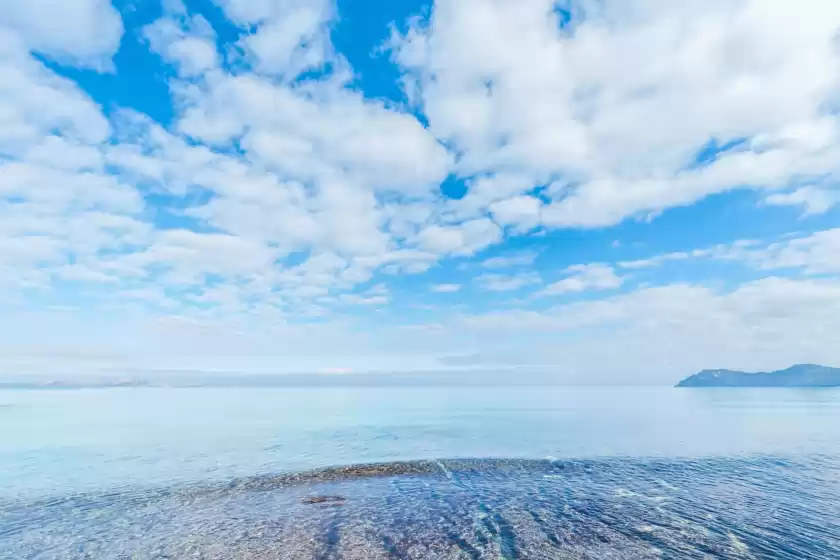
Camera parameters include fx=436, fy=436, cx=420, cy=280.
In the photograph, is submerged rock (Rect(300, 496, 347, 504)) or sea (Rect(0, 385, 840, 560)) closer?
sea (Rect(0, 385, 840, 560))

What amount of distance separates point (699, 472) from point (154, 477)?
51.2 m

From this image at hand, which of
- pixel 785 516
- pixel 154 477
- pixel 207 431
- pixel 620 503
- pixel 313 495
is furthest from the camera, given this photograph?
pixel 207 431

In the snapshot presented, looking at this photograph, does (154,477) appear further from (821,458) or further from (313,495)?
(821,458)

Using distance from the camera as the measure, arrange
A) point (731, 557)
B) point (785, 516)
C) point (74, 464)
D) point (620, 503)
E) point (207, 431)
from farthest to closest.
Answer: point (207, 431) < point (74, 464) < point (620, 503) < point (785, 516) < point (731, 557)

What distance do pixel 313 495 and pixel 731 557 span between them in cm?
2719

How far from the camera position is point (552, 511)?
29750 mm

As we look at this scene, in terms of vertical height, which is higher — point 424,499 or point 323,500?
point 424,499

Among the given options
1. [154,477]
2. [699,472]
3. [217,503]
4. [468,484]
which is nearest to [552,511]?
[468,484]

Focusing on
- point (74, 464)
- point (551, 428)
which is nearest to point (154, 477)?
point (74, 464)

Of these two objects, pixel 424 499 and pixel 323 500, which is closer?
pixel 323 500

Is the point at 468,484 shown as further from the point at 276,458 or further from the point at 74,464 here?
the point at 74,464

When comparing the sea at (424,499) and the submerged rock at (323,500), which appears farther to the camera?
the submerged rock at (323,500)

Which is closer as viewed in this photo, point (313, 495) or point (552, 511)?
point (552, 511)

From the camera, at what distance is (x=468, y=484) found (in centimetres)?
3719
